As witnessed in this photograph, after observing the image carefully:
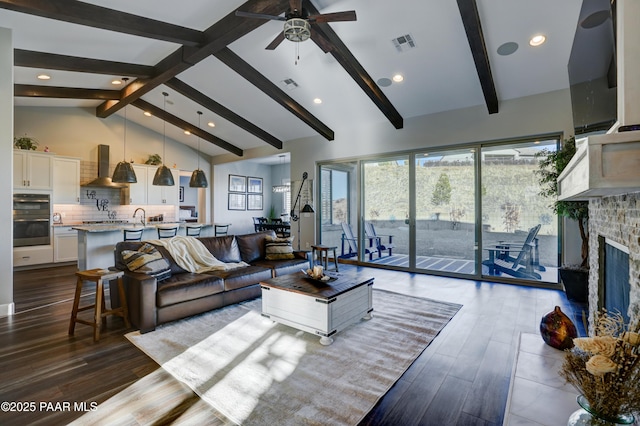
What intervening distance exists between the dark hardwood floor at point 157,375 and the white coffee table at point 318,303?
2.75ft

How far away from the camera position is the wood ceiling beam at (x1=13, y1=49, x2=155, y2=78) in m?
4.79

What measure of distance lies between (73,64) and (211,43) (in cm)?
244

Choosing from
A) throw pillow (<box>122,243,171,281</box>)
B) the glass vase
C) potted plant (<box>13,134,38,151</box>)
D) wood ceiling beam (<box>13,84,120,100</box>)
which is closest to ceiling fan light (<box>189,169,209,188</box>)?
wood ceiling beam (<box>13,84,120,100</box>)

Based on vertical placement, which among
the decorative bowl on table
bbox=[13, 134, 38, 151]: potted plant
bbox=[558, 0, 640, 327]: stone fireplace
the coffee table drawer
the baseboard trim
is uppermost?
bbox=[13, 134, 38, 151]: potted plant

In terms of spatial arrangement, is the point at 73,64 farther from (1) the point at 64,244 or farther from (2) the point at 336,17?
(2) the point at 336,17

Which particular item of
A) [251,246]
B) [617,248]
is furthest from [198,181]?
[617,248]

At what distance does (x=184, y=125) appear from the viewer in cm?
873

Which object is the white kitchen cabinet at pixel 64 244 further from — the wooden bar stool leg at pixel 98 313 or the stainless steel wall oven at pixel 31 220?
the wooden bar stool leg at pixel 98 313

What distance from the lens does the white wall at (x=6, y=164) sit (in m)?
3.94

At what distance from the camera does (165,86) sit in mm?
6957

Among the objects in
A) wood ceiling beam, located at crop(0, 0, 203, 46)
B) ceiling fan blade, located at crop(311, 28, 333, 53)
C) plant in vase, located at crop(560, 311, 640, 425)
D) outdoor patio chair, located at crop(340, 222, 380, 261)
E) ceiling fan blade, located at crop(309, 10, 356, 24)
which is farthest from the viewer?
outdoor patio chair, located at crop(340, 222, 380, 261)

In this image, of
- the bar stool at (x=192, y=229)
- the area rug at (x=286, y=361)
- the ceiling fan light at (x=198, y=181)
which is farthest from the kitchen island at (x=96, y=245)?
the area rug at (x=286, y=361)

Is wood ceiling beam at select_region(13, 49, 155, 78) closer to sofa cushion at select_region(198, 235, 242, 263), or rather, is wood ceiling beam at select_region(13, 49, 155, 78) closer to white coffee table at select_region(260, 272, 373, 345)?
sofa cushion at select_region(198, 235, 242, 263)

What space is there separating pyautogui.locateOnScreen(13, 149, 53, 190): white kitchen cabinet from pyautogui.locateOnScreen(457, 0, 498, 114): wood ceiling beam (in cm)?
820
